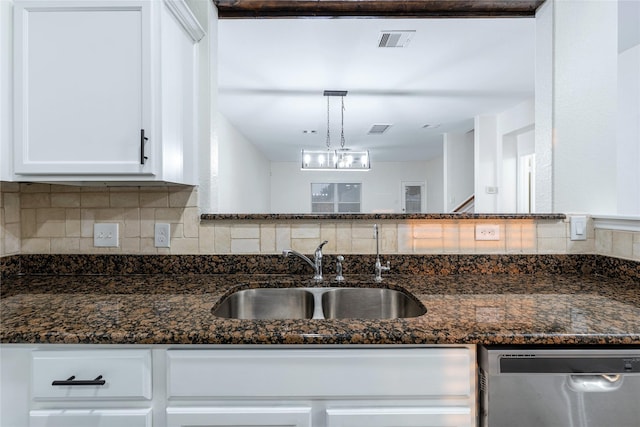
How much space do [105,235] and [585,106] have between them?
7.64 feet

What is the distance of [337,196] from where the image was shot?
9.91 meters

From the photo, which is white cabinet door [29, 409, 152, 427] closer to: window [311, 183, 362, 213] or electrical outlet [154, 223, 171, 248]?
electrical outlet [154, 223, 171, 248]

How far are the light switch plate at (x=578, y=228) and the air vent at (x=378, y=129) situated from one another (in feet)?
13.6

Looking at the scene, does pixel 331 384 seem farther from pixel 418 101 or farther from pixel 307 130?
pixel 307 130

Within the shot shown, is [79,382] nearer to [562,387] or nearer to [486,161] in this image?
[562,387]

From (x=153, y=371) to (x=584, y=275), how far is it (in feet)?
5.90

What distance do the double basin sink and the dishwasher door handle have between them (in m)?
0.64

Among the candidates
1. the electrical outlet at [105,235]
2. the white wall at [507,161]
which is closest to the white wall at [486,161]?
the white wall at [507,161]

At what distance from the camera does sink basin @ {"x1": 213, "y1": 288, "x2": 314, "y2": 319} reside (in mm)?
1469

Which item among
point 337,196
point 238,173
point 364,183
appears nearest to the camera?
point 238,173

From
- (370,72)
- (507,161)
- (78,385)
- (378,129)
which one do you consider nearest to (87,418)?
(78,385)

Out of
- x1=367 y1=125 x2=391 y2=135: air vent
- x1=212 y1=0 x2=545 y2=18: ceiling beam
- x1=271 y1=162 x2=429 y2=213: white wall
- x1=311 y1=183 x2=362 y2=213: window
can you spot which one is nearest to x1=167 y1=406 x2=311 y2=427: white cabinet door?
x1=212 y1=0 x2=545 y2=18: ceiling beam

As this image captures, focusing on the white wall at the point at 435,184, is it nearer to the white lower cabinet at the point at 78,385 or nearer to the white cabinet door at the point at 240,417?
the white cabinet door at the point at 240,417

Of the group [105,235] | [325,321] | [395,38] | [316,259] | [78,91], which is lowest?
[325,321]
